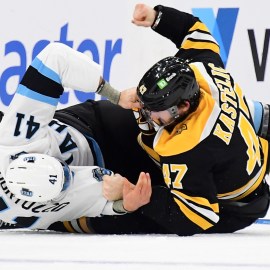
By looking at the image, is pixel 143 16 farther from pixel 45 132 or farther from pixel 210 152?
pixel 210 152

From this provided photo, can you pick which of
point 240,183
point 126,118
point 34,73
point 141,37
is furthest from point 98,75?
point 141,37

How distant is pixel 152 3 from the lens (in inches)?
186

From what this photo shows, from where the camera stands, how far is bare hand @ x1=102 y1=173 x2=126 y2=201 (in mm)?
2834

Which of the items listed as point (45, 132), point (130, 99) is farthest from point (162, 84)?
point (45, 132)

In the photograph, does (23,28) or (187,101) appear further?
(23,28)

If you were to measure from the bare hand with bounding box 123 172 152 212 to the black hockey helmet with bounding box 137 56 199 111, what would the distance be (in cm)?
26

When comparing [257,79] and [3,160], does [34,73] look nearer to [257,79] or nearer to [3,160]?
[3,160]

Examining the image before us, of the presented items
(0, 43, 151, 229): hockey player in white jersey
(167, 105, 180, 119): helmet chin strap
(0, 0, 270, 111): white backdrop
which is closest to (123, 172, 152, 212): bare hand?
(0, 43, 151, 229): hockey player in white jersey

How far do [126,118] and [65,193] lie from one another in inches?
23.1

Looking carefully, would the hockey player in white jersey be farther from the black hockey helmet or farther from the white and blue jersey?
the black hockey helmet

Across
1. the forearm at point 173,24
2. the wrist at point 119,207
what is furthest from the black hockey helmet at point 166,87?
the forearm at point 173,24

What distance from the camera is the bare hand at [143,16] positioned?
10.8 feet
